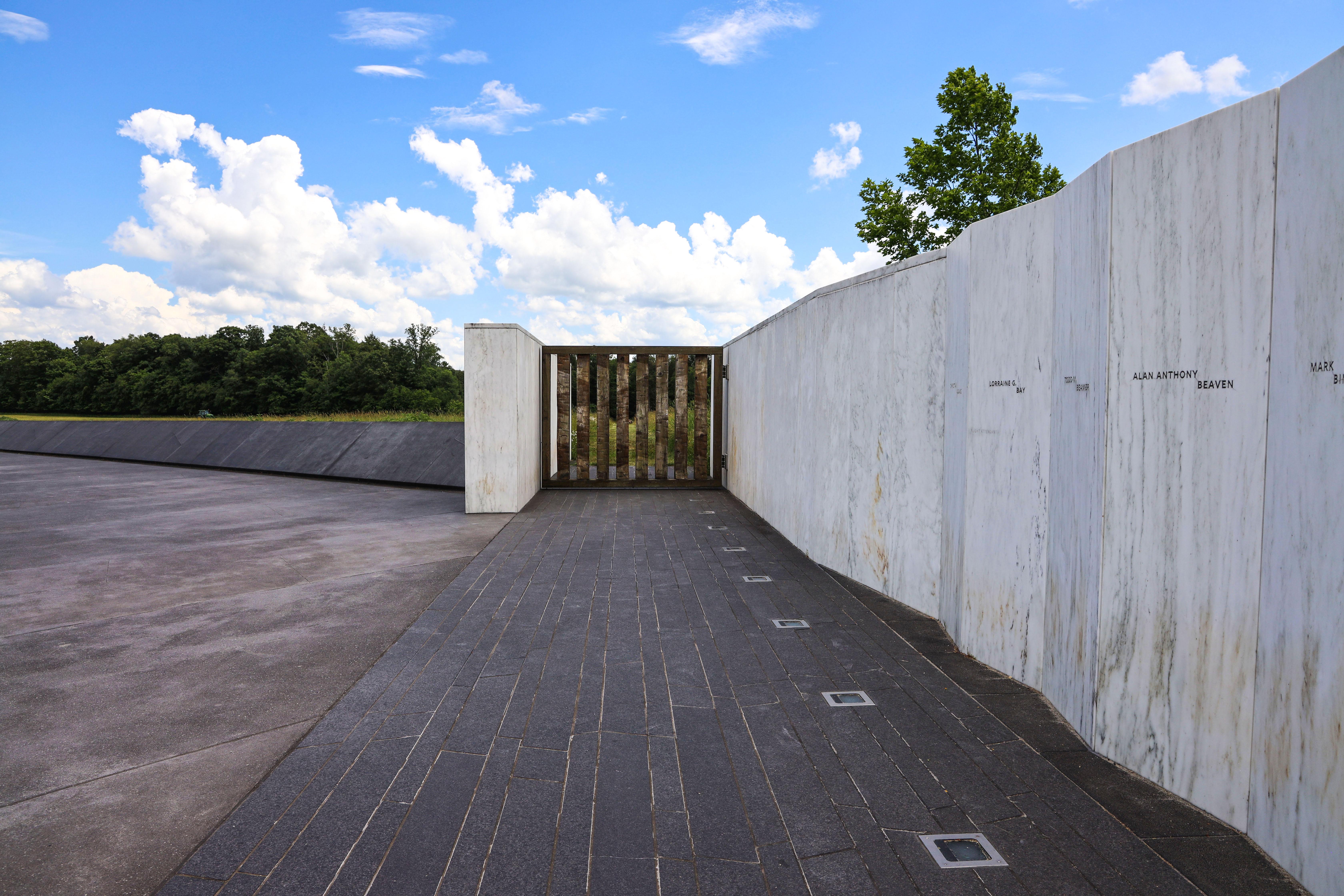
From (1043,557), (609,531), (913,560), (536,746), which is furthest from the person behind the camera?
(609,531)

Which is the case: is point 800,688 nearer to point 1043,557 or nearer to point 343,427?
point 1043,557

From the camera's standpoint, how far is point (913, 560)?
15.2ft

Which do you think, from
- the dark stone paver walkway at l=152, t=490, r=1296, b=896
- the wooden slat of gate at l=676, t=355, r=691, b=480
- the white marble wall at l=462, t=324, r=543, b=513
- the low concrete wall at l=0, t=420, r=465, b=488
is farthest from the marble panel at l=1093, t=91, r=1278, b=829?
the low concrete wall at l=0, t=420, r=465, b=488

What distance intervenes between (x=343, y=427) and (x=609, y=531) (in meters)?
8.40

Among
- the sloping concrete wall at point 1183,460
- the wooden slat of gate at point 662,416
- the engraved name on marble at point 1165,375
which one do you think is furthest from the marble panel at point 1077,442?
the wooden slat of gate at point 662,416

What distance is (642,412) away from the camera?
1206cm

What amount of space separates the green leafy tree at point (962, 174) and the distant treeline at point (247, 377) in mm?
25213

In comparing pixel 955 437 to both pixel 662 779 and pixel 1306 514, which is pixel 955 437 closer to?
pixel 1306 514

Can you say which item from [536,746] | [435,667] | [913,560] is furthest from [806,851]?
[913,560]

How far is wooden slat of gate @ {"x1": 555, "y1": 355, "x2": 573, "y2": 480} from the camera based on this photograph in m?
11.5

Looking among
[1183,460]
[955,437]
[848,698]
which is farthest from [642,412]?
[1183,460]

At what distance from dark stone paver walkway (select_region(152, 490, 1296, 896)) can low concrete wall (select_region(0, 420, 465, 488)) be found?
757cm

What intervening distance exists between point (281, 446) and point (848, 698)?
13585 millimetres

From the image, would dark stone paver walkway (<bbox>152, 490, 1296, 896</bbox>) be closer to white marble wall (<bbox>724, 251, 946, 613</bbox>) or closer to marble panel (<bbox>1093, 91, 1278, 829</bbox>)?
marble panel (<bbox>1093, 91, 1278, 829</bbox>)
